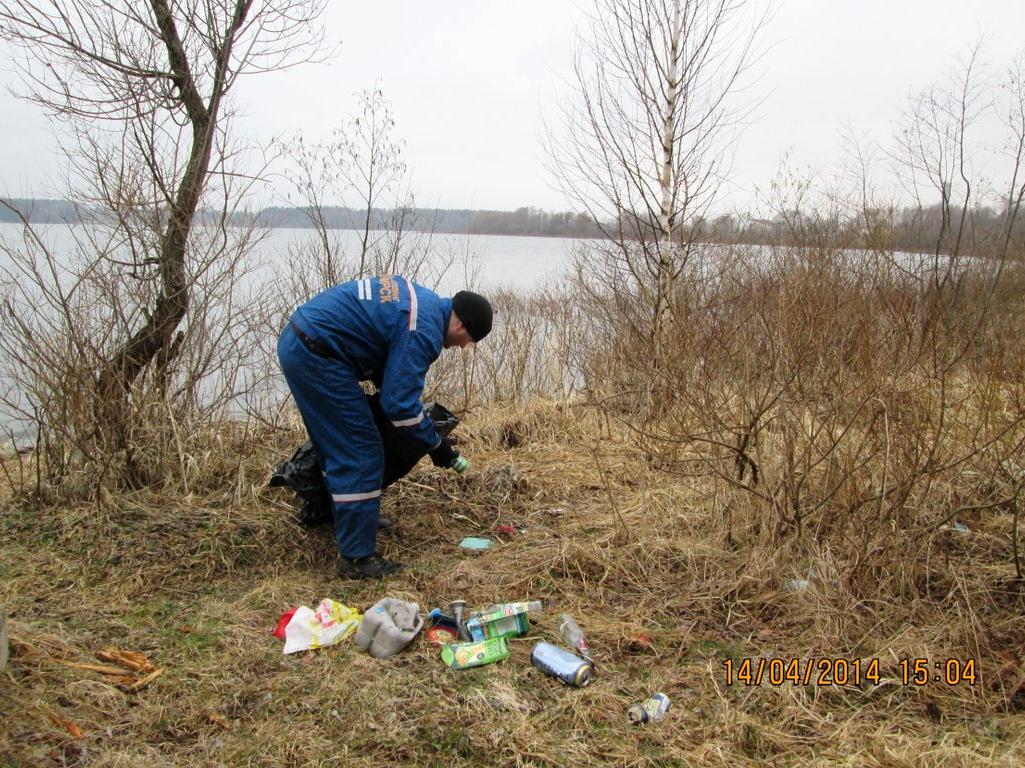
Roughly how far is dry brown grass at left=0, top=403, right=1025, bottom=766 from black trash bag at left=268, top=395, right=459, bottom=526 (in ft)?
0.55

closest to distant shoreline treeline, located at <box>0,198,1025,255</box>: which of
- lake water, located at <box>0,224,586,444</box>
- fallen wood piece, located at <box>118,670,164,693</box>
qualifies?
lake water, located at <box>0,224,586,444</box>

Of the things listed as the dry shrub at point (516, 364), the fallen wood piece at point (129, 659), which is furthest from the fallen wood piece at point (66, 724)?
the dry shrub at point (516, 364)

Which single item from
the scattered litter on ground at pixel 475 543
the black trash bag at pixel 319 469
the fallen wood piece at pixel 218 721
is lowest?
the scattered litter on ground at pixel 475 543

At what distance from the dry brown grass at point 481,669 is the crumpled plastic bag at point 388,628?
2.3 inches

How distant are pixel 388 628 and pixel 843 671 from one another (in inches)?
70.4

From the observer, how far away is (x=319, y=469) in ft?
12.5

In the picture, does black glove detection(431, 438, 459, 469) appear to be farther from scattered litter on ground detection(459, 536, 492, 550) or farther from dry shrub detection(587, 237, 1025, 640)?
dry shrub detection(587, 237, 1025, 640)

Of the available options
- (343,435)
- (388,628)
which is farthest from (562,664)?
(343,435)

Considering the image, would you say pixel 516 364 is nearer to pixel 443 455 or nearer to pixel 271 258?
pixel 271 258

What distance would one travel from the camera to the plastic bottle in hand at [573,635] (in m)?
2.91

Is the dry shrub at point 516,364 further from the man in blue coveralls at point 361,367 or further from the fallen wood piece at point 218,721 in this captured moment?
the fallen wood piece at point 218,721

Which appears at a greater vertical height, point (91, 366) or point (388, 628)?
point (91, 366)

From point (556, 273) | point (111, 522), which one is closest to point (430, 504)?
point (111, 522)

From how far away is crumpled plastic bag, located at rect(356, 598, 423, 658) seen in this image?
9.54ft
